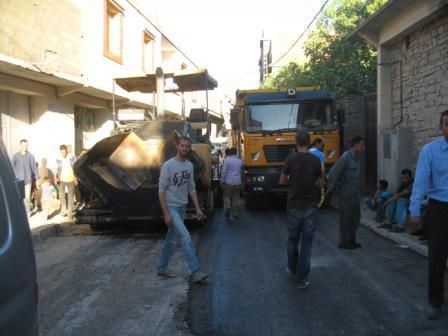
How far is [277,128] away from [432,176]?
26.1 ft

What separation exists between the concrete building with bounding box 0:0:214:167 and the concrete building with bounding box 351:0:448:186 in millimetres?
5235

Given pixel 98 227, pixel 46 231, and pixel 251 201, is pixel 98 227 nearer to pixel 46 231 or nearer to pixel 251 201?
pixel 46 231

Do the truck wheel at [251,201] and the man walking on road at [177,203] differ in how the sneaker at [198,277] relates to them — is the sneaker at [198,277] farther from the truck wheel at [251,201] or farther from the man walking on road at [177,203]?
the truck wheel at [251,201]

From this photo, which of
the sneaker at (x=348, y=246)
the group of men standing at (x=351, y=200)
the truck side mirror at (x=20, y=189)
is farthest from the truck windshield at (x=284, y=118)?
the truck side mirror at (x=20, y=189)

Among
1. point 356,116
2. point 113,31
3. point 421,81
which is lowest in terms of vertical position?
point 356,116

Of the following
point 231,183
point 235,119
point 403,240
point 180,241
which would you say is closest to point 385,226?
point 403,240

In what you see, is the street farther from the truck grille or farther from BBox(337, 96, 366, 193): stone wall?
BBox(337, 96, 366, 193): stone wall

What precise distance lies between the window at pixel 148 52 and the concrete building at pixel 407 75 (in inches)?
431

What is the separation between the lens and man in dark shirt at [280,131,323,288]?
6066 mm

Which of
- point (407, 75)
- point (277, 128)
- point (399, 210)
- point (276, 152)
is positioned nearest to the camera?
point (399, 210)

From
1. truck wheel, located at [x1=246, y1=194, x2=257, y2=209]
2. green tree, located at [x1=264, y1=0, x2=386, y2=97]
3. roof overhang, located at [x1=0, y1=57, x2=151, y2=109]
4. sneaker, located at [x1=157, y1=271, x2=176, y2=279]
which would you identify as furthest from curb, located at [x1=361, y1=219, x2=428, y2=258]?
green tree, located at [x1=264, y1=0, x2=386, y2=97]

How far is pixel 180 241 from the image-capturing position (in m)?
6.23

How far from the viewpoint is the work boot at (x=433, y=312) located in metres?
4.81

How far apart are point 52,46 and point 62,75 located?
2.28ft
